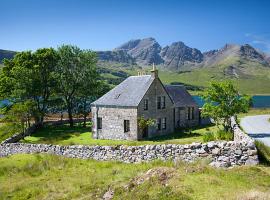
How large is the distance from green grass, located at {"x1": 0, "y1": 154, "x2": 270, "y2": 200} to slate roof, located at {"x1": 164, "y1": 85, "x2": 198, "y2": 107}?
22.9 meters

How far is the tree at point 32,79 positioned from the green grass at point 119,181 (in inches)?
794

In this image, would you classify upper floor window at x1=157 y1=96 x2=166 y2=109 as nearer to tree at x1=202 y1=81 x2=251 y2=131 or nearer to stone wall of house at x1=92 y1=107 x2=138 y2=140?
stone wall of house at x1=92 y1=107 x2=138 y2=140

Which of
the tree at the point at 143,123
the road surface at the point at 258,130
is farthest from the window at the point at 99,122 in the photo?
the road surface at the point at 258,130

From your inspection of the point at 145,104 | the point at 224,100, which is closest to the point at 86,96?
the point at 145,104

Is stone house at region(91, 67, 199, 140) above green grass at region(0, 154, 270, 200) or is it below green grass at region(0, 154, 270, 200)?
above

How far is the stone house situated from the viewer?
128ft

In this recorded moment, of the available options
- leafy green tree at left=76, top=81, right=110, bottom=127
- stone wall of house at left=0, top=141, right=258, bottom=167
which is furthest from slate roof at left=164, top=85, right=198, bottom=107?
stone wall of house at left=0, top=141, right=258, bottom=167

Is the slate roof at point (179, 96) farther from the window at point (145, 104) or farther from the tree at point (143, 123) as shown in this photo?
the tree at point (143, 123)

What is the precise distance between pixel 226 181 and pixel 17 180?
14815mm

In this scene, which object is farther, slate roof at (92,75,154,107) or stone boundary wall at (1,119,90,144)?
stone boundary wall at (1,119,90,144)

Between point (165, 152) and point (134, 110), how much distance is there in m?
15.9

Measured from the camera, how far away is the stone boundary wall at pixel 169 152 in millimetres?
18453

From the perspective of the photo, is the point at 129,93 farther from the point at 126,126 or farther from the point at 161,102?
the point at 161,102

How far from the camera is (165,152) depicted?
75.0 feet
